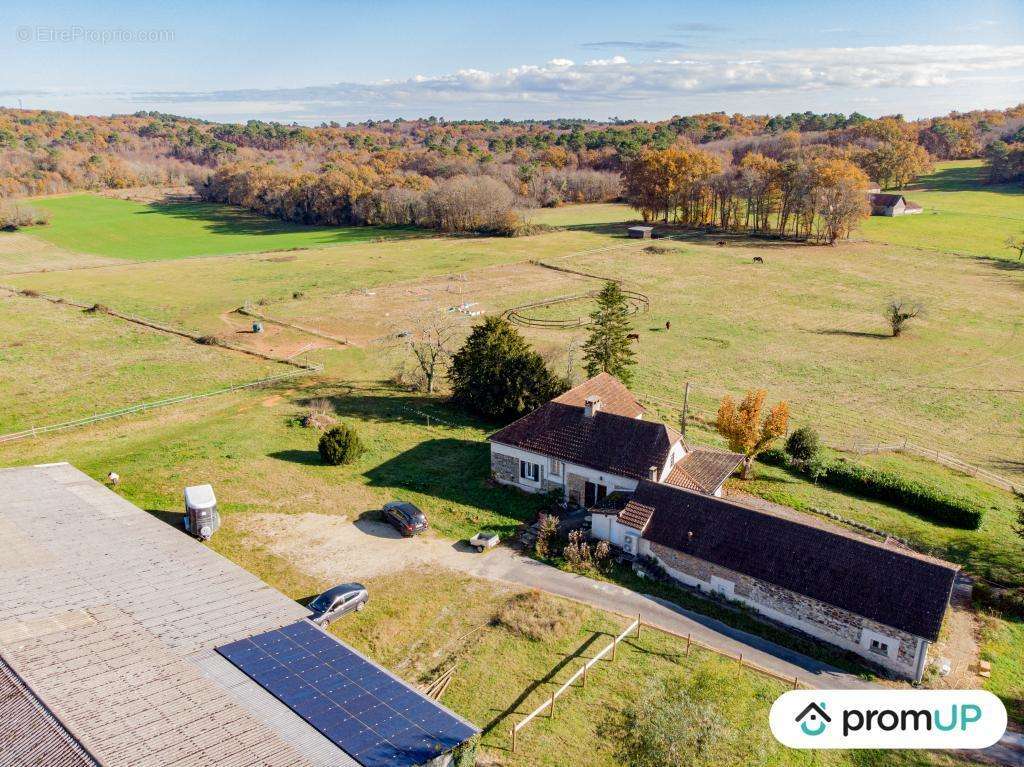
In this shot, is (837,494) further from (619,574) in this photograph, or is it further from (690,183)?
(690,183)

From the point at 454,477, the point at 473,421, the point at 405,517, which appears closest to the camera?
the point at 405,517

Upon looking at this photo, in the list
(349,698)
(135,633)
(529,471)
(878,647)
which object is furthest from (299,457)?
(878,647)

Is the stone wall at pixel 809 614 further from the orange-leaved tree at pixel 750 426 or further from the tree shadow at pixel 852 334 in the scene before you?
the tree shadow at pixel 852 334

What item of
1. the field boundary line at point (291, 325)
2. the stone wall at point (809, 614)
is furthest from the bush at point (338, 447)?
the field boundary line at point (291, 325)

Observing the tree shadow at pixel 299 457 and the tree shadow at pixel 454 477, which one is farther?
the tree shadow at pixel 299 457

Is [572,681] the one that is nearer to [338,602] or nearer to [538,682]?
[538,682]

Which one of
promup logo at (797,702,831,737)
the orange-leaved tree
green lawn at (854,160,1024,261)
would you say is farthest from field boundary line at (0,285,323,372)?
green lawn at (854,160,1024,261)

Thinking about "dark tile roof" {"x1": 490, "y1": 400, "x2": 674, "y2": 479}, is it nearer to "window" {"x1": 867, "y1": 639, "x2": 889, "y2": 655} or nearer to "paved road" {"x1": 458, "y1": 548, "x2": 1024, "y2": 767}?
"paved road" {"x1": 458, "y1": 548, "x2": 1024, "y2": 767}
